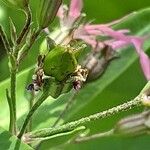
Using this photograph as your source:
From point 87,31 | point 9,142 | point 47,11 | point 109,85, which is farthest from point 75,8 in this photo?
point 109,85

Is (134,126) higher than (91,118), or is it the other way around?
(91,118)

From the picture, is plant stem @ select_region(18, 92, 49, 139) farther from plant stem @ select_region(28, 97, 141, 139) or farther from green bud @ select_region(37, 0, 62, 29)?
green bud @ select_region(37, 0, 62, 29)

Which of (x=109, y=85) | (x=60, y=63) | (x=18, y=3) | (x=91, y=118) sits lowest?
(x=109, y=85)

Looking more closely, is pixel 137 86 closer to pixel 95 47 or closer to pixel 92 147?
pixel 92 147

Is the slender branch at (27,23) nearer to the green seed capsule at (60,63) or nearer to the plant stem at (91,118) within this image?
the green seed capsule at (60,63)

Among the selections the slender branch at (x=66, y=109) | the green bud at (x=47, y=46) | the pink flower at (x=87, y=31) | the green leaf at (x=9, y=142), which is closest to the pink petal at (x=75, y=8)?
the pink flower at (x=87, y=31)

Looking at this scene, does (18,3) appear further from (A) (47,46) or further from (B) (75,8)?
(B) (75,8)
